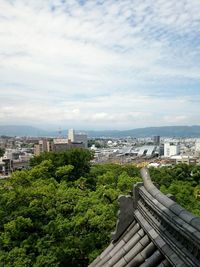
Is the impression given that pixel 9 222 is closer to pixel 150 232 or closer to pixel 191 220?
pixel 150 232

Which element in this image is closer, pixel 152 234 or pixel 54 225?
Result: pixel 152 234

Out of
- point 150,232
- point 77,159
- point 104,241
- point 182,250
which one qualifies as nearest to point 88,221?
point 104,241

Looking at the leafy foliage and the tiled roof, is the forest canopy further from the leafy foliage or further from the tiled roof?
the tiled roof

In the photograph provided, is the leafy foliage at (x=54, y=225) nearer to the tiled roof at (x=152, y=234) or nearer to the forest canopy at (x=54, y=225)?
the forest canopy at (x=54, y=225)

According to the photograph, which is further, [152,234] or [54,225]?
[54,225]

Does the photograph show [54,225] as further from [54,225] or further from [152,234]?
[152,234]

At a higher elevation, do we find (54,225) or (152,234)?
(152,234)

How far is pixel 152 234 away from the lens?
20.4ft

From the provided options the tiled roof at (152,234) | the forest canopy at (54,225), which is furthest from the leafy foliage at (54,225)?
the tiled roof at (152,234)

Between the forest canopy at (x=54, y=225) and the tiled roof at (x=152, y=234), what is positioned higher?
the tiled roof at (x=152, y=234)

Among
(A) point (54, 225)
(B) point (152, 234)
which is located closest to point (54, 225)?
(A) point (54, 225)

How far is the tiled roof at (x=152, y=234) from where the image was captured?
456cm

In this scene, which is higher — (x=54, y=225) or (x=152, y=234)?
(x=152, y=234)

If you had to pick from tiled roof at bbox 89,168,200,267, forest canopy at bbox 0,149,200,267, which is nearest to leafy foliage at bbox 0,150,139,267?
forest canopy at bbox 0,149,200,267
